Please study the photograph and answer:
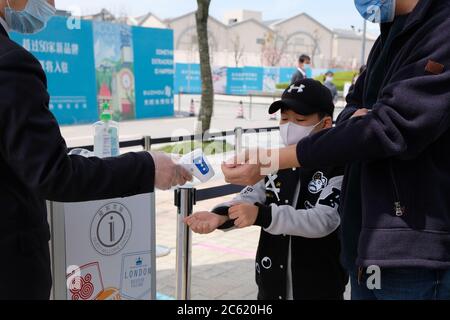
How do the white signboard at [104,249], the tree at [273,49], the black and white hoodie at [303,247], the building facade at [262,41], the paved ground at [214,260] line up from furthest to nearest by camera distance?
the building facade at [262,41], the tree at [273,49], the paved ground at [214,260], the white signboard at [104,249], the black and white hoodie at [303,247]

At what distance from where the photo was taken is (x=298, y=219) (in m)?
2.00

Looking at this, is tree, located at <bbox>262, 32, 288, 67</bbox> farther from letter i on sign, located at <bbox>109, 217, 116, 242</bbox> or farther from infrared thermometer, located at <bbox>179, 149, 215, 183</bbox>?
infrared thermometer, located at <bbox>179, 149, 215, 183</bbox>

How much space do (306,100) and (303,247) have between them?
2.20 ft

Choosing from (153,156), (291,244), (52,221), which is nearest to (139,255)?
(52,221)

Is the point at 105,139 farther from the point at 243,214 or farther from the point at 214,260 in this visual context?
the point at 214,260

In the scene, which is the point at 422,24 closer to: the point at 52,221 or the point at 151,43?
the point at 52,221

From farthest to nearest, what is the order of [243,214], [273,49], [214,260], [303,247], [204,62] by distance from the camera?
[273,49] → [204,62] → [214,260] → [303,247] → [243,214]

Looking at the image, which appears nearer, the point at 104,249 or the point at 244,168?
the point at 244,168

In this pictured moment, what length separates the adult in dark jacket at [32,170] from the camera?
1356mm

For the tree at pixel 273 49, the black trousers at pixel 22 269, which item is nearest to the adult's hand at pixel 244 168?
the black trousers at pixel 22 269

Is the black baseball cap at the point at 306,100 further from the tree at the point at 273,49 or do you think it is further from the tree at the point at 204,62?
the tree at the point at 273,49

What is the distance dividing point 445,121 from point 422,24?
0.30m

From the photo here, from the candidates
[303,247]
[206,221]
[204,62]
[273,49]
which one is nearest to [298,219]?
[303,247]

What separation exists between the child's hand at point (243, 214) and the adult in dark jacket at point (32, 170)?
1.14ft
